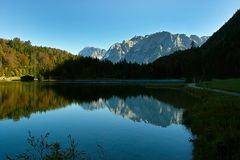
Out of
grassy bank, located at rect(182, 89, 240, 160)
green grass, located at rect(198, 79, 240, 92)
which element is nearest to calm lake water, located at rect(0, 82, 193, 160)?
grassy bank, located at rect(182, 89, 240, 160)

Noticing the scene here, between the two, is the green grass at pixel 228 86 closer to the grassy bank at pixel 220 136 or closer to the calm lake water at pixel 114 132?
the calm lake water at pixel 114 132

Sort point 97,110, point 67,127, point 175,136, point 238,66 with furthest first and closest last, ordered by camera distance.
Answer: point 238,66 < point 97,110 < point 67,127 < point 175,136

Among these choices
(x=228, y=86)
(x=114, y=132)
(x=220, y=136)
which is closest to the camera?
(x=220, y=136)

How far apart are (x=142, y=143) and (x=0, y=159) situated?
11687mm

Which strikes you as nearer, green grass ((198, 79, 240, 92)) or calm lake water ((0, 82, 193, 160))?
calm lake water ((0, 82, 193, 160))

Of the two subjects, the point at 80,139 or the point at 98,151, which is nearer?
the point at 98,151

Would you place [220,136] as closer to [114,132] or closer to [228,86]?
[114,132]

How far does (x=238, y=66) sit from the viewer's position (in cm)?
13562

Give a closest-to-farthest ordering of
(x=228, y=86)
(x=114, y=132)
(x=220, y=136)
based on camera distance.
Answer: (x=220, y=136), (x=114, y=132), (x=228, y=86)

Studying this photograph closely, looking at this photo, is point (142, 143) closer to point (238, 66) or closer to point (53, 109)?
point (53, 109)

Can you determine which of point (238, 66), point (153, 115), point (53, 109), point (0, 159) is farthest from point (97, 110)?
point (238, 66)

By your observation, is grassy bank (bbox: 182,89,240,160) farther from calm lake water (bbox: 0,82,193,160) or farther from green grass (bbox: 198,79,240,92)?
green grass (bbox: 198,79,240,92)

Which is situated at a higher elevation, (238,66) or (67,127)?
(238,66)

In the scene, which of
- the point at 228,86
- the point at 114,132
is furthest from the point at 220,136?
the point at 228,86
